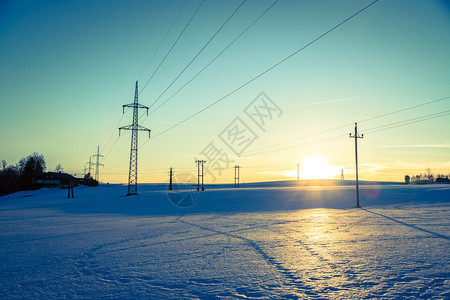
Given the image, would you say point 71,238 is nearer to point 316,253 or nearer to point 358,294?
point 316,253

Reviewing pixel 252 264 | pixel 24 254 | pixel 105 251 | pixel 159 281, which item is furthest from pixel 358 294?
pixel 24 254

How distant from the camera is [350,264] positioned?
7562mm

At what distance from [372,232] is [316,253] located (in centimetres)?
535

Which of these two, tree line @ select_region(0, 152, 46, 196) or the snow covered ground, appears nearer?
the snow covered ground

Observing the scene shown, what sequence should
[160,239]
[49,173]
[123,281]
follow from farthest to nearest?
1. [49,173]
2. [160,239]
3. [123,281]

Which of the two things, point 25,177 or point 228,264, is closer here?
point 228,264

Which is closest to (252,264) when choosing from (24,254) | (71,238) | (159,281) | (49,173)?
(159,281)

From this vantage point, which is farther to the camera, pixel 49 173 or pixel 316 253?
pixel 49 173

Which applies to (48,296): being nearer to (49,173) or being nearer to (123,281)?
(123,281)

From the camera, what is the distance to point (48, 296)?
5.51 meters

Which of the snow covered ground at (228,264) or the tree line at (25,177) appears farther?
the tree line at (25,177)

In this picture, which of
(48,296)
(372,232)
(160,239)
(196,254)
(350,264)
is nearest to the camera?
(48,296)

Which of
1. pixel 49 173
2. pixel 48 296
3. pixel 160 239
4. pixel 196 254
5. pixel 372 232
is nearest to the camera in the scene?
pixel 48 296

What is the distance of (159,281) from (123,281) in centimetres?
85
